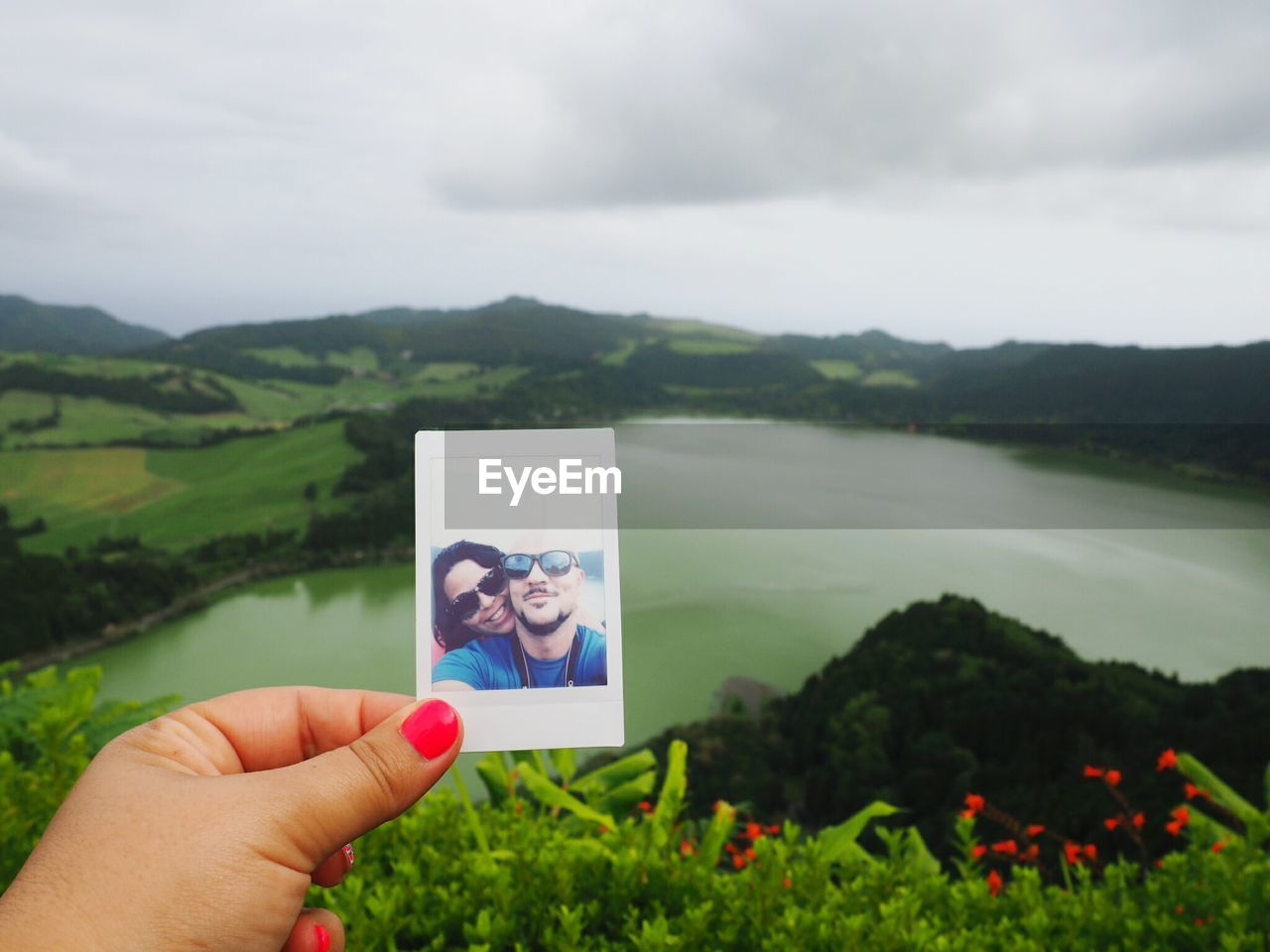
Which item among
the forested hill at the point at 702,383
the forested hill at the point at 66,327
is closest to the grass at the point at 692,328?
the forested hill at the point at 702,383

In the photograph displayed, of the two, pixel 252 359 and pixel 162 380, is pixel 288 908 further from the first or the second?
pixel 252 359

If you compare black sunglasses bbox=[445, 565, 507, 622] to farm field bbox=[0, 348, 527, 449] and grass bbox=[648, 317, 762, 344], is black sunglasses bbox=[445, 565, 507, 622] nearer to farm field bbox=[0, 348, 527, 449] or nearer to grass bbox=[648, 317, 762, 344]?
farm field bbox=[0, 348, 527, 449]

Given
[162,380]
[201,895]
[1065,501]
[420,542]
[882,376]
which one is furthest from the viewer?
[162,380]

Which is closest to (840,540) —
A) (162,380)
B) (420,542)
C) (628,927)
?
(628,927)

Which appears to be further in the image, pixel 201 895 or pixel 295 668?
pixel 295 668

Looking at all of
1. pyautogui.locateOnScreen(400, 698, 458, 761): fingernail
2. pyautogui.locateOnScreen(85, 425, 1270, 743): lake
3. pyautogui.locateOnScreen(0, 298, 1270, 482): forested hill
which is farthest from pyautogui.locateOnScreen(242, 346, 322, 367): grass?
pyautogui.locateOnScreen(400, 698, 458, 761): fingernail

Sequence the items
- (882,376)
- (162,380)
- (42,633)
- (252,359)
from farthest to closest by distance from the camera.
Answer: (252,359) < (162,380) < (882,376) < (42,633)

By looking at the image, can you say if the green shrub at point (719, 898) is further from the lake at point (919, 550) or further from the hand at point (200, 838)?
the lake at point (919, 550)

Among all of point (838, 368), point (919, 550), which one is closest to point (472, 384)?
point (838, 368)
